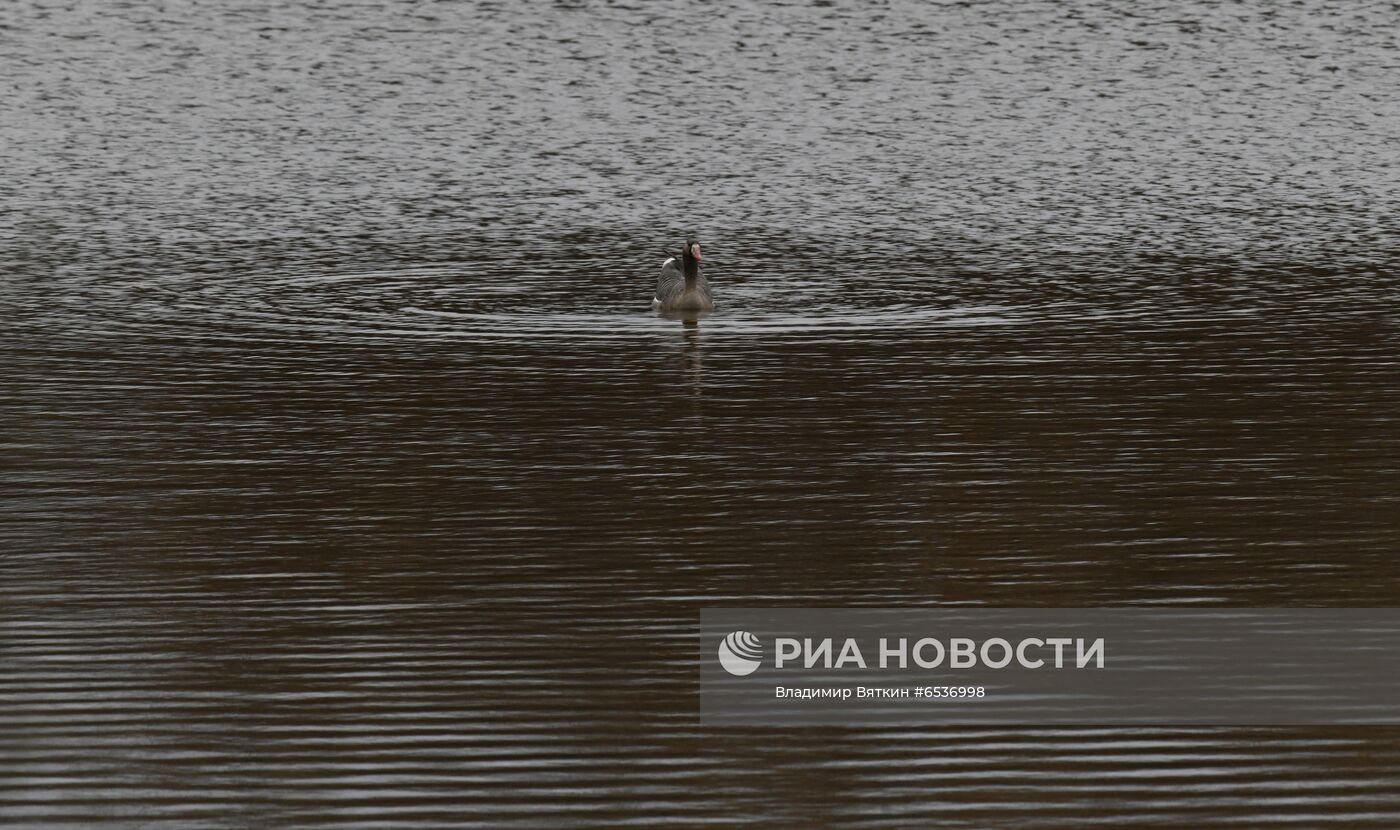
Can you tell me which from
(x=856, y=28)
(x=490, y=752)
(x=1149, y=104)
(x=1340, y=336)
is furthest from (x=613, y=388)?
(x=856, y=28)

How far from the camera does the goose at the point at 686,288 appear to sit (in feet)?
87.3

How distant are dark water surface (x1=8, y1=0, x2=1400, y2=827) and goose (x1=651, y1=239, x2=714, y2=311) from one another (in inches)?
14.8

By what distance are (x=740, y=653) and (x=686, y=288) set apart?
13.6 m

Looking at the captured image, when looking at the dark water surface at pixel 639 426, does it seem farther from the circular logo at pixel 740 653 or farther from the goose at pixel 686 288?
the goose at pixel 686 288

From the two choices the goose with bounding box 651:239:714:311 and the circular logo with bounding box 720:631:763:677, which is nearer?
the circular logo with bounding box 720:631:763:677

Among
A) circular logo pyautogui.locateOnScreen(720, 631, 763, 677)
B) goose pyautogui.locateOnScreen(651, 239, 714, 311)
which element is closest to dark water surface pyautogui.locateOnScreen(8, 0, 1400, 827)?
circular logo pyautogui.locateOnScreen(720, 631, 763, 677)

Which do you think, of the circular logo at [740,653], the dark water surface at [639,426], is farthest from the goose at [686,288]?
the circular logo at [740,653]

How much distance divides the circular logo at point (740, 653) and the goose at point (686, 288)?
42.9 feet

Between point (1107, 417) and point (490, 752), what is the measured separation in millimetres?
9722

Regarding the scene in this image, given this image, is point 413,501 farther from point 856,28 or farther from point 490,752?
point 856,28

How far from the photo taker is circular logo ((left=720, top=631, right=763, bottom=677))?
13.2 metres

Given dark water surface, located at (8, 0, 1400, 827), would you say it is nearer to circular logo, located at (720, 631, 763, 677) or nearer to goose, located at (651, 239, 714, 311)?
circular logo, located at (720, 631, 763, 677)

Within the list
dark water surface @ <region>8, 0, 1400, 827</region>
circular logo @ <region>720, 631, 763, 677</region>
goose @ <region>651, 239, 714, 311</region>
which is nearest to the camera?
dark water surface @ <region>8, 0, 1400, 827</region>

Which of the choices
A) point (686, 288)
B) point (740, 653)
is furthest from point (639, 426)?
point (740, 653)
